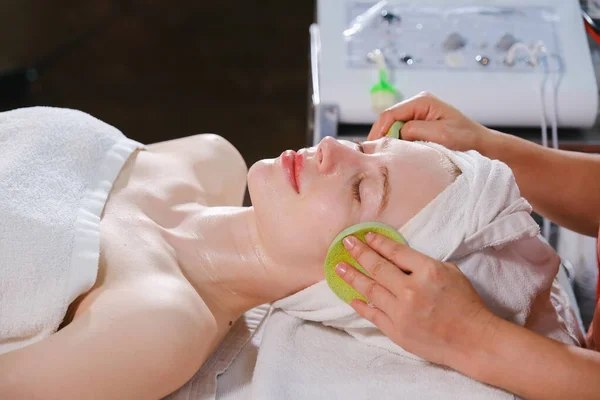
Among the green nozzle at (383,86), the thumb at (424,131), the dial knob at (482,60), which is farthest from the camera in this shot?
the dial knob at (482,60)

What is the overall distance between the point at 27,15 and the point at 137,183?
1980 millimetres

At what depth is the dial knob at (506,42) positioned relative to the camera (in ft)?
5.59

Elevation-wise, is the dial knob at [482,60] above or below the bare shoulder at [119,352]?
above

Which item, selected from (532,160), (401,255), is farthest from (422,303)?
(532,160)

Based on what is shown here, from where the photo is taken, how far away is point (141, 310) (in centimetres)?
102

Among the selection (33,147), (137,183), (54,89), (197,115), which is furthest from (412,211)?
(54,89)

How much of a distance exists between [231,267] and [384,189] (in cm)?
31

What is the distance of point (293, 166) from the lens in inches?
45.4

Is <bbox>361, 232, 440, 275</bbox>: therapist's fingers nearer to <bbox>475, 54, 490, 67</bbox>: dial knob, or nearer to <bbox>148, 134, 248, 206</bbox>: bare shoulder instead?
<bbox>148, 134, 248, 206</bbox>: bare shoulder

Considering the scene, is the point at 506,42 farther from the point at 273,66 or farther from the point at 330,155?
the point at 273,66

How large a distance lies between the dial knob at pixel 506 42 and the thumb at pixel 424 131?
0.51m

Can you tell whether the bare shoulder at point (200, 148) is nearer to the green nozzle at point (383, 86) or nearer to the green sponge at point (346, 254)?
the green nozzle at point (383, 86)

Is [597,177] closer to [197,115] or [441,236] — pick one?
[441,236]

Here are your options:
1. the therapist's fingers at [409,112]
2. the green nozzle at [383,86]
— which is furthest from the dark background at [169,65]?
the therapist's fingers at [409,112]
